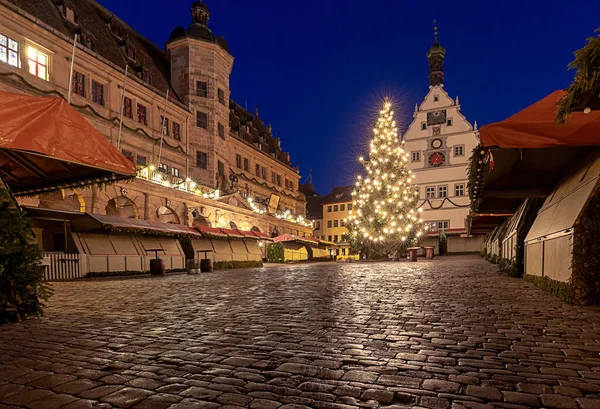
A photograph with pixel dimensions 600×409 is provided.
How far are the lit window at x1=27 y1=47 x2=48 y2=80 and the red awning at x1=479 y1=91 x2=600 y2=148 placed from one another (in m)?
25.4

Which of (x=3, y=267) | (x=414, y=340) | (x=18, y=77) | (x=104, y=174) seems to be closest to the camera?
(x=414, y=340)

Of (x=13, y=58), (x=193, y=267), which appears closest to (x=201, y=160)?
(x=13, y=58)

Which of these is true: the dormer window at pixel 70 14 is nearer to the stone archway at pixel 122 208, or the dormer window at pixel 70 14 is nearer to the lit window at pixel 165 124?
the lit window at pixel 165 124

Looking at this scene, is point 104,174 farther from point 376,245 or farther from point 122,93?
point 376,245

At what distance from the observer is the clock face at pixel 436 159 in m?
50.6

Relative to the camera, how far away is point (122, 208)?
2981 cm

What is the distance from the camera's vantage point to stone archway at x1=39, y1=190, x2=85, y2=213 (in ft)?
74.5

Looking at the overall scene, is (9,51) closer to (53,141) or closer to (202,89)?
(202,89)

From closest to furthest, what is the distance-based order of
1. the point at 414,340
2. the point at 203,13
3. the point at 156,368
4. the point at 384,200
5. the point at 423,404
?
the point at 423,404 → the point at 156,368 → the point at 414,340 → the point at 384,200 → the point at 203,13

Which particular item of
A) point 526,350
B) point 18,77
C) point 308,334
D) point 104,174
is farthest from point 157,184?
point 526,350

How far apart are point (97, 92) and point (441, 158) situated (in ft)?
130

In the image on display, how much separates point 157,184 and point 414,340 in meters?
25.6

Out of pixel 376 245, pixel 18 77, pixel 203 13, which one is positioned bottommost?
pixel 376 245

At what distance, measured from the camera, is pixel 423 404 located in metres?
2.67
